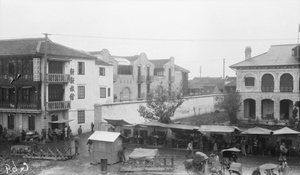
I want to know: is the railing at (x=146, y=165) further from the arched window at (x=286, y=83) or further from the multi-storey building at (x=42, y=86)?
the arched window at (x=286, y=83)

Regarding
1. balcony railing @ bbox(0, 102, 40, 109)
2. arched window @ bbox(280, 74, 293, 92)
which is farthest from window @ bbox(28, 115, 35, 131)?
arched window @ bbox(280, 74, 293, 92)

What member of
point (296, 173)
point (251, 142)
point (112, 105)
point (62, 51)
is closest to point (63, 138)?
point (112, 105)

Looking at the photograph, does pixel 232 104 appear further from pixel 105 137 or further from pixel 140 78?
pixel 105 137

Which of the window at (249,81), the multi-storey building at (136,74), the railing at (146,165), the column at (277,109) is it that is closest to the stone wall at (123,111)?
the multi-storey building at (136,74)

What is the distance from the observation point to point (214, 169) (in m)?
19.6

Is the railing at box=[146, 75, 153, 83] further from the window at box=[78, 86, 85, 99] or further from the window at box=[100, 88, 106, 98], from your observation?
the window at box=[78, 86, 85, 99]

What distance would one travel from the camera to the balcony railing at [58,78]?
34344 millimetres

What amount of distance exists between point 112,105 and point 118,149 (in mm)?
14274

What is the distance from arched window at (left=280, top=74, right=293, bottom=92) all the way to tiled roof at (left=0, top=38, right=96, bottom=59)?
24.7 metres

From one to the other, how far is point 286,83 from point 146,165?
89.9 ft

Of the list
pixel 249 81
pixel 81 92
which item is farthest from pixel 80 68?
pixel 249 81

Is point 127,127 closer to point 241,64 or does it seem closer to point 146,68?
point 241,64

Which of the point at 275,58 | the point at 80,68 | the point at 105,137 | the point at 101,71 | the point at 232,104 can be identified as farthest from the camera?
the point at 275,58

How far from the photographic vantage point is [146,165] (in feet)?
72.4
